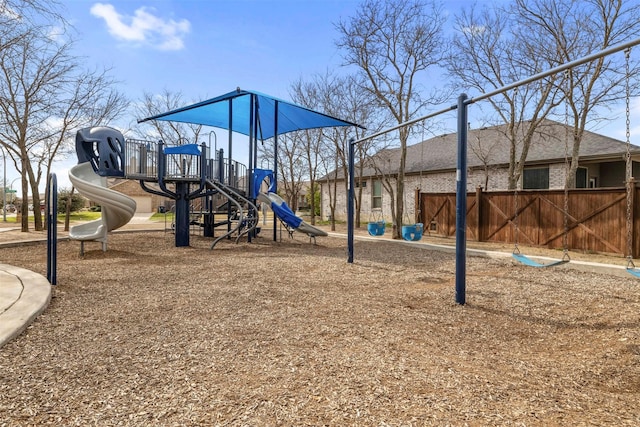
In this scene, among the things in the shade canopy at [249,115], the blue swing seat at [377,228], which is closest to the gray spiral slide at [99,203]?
the shade canopy at [249,115]

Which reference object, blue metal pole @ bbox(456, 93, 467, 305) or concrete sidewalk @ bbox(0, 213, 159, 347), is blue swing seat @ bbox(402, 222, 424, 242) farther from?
concrete sidewalk @ bbox(0, 213, 159, 347)

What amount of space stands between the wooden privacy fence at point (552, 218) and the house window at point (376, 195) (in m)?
9.36

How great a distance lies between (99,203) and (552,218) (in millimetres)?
12085

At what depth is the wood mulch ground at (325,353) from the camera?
2396mm

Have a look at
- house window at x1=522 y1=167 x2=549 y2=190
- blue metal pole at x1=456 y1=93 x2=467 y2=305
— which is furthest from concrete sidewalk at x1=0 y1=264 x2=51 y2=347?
house window at x1=522 y1=167 x2=549 y2=190

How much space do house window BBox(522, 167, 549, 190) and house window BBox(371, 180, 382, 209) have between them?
8.76 m

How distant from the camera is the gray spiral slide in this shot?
973 centimetres

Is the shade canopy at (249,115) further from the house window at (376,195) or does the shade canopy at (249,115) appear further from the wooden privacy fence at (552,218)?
the house window at (376,195)

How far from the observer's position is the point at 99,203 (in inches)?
382

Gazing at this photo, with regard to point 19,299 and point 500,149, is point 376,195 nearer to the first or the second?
point 500,149

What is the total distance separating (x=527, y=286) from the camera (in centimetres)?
617

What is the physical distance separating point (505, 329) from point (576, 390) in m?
1.42

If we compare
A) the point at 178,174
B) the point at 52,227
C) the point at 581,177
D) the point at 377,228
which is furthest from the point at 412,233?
the point at 581,177

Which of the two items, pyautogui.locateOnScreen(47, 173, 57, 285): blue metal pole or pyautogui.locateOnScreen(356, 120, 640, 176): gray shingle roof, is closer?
pyautogui.locateOnScreen(47, 173, 57, 285): blue metal pole
